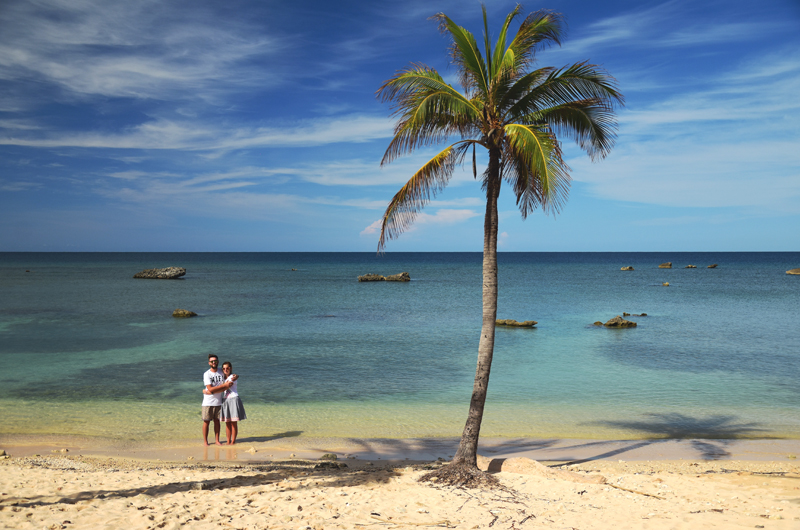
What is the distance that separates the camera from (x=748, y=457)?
10.8 m

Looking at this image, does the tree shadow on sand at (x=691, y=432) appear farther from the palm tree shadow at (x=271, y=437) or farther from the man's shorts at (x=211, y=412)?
the man's shorts at (x=211, y=412)

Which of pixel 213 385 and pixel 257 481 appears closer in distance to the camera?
pixel 257 481

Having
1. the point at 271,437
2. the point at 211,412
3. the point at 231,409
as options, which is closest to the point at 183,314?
the point at 271,437

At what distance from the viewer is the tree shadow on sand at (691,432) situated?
11.3 metres


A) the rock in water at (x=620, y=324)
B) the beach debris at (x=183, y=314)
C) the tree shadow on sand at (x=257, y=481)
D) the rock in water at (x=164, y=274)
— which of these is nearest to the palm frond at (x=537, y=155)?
the tree shadow on sand at (x=257, y=481)

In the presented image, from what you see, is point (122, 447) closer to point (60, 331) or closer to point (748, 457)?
point (748, 457)

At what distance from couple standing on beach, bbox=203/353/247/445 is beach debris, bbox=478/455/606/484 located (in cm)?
554

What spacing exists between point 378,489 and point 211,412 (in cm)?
500

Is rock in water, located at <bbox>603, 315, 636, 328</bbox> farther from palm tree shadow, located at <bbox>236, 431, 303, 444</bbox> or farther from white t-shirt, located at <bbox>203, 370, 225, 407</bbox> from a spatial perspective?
white t-shirt, located at <bbox>203, 370, 225, 407</bbox>

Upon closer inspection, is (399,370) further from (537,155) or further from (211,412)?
(537,155)

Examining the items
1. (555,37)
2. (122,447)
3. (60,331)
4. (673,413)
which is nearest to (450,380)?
(673,413)

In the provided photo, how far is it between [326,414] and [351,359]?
7478 mm

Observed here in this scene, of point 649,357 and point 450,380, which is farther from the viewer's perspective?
point 649,357

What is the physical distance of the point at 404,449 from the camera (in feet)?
37.4
